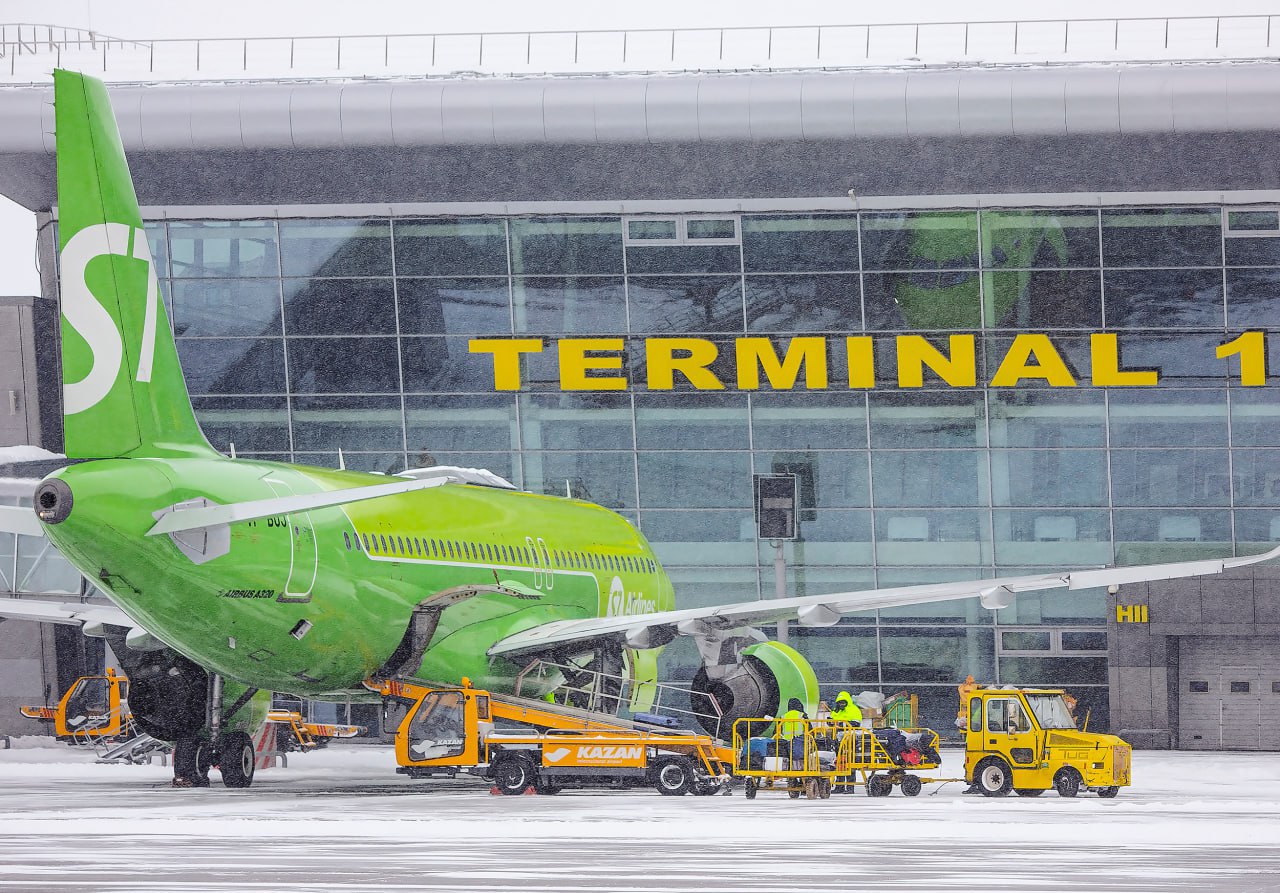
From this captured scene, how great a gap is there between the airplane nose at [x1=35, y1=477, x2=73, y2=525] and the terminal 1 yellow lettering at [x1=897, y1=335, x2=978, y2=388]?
2586 centimetres

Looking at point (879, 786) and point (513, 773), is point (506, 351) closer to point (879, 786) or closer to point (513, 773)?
point (513, 773)

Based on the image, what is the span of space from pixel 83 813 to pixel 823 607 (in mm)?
9960

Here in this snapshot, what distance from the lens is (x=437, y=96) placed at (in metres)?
41.3

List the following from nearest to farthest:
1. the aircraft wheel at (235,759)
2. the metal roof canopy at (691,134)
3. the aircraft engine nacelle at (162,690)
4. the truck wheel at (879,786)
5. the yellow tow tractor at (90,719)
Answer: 1. the truck wheel at (879,786)
2. the aircraft engine nacelle at (162,690)
3. the aircraft wheel at (235,759)
4. the yellow tow tractor at (90,719)
5. the metal roof canopy at (691,134)

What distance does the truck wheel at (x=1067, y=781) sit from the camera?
25203mm

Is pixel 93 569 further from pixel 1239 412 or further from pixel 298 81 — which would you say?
pixel 1239 412

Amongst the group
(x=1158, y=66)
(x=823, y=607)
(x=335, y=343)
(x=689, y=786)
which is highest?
(x=1158, y=66)

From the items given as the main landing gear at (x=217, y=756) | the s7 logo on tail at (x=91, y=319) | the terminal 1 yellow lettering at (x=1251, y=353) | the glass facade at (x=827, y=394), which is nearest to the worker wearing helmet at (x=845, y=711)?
the main landing gear at (x=217, y=756)

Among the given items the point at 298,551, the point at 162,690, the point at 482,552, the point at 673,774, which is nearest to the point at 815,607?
the point at 673,774

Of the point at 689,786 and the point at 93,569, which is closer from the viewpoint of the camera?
the point at 93,569

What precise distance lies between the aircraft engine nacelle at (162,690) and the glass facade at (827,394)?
1714 cm

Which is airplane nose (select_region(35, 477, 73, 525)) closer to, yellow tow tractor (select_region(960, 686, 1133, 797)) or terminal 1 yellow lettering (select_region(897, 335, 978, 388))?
yellow tow tractor (select_region(960, 686, 1133, 797))

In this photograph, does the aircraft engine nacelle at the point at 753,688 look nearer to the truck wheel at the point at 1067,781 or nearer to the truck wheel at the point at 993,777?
the truck wheel at the point at 993,777

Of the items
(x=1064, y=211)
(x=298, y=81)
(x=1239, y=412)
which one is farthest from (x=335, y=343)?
(x=1239, y=412)
